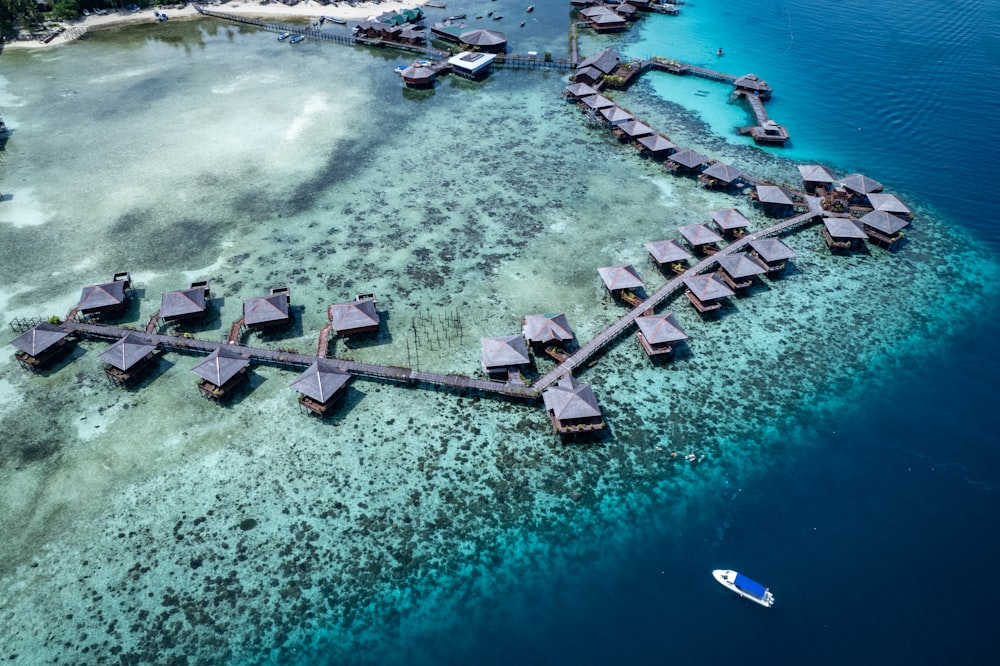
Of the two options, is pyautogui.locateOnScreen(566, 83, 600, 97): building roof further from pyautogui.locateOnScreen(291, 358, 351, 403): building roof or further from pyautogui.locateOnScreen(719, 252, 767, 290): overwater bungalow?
pyautogui.locateOnScreen(291, 358, 351, 403): building roof

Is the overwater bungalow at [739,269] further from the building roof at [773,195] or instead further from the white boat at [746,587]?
the white boat at [746,587]

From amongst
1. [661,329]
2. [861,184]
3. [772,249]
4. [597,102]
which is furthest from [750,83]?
[661,329]

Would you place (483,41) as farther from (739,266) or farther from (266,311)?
(266,311)

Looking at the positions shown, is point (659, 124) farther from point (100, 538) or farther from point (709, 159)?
point (100, 538)

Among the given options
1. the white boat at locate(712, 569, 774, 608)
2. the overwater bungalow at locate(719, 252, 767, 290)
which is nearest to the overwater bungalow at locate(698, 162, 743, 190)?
the overwater bungalow at locate(719, 252, 767, 290)

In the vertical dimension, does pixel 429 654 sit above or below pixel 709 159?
below

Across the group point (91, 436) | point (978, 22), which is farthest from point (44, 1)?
point (978, 22)
